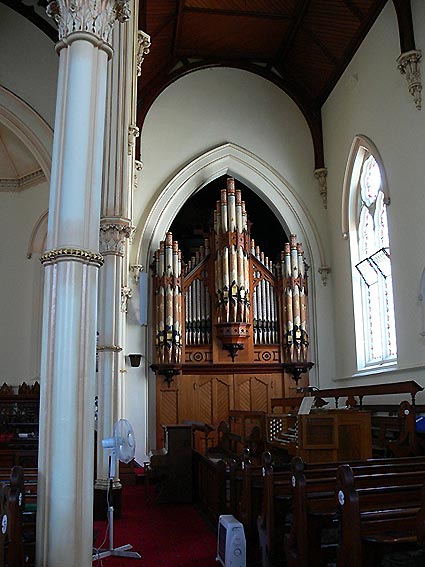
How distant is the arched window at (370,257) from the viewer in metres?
12.4

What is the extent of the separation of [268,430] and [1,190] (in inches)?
307

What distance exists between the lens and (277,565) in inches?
194

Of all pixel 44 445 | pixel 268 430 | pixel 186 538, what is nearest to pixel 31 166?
pixel 268 430

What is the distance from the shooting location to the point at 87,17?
5.02 m

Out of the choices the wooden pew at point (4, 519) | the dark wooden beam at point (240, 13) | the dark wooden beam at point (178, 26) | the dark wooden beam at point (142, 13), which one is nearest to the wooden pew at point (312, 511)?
the wooden pew at point (4, 519)

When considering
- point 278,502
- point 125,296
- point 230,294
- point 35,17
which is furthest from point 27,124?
point 278,502

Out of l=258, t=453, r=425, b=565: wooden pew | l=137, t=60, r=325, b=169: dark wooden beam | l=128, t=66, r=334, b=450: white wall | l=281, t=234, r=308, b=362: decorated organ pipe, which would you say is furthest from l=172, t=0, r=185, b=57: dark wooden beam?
l=258, t=453, r=425, b=565: wooden pew

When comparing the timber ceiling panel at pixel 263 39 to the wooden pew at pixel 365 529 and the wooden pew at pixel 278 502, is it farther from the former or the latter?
the wooden pew at pixel 365 529

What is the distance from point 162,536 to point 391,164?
25.8 ft

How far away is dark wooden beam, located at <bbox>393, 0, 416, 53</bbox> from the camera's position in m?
10.7

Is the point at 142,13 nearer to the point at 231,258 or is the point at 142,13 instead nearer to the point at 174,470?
the point at 231,258

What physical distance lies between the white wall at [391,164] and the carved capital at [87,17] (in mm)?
6755

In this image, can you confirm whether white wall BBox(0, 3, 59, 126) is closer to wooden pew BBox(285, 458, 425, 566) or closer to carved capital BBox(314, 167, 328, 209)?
carved capital BBox(314, 167, 328, 209)

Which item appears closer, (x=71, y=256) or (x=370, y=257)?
(x=71, y=256)
